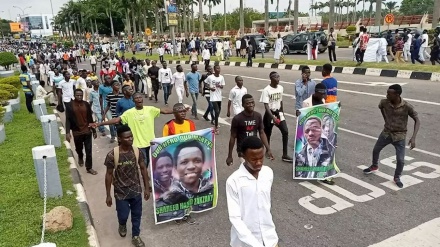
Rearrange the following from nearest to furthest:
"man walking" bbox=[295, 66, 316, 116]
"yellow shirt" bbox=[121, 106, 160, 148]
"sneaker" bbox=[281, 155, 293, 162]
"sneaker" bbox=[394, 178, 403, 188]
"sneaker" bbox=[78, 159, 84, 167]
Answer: "sneaker" bbox=[394, 178, 403, 188], "yellow shirt" bbox=[121, 106, 160, 148], "sneaker" bbox=[281, 155, 293, 162], "man walking" bbox=[295, 66, 316, 116], "sneaker" bbox=[78, 159, 84, 167]

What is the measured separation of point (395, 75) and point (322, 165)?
11161mm

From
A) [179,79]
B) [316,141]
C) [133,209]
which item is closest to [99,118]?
[179,79]

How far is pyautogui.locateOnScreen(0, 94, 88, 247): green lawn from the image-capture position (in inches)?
182

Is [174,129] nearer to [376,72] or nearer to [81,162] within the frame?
[81,162]

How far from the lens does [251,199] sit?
293 cm

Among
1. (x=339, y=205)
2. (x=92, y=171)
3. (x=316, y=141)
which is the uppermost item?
(x=316, y=141)

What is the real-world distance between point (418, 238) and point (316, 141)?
2.08 m

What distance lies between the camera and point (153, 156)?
4.86 m

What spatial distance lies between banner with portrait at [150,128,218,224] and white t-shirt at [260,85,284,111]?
6.33 ft

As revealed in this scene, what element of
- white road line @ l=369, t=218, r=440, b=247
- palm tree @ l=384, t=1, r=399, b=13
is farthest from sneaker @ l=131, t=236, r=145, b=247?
palm tree @ l=384, t=1, r=399, b=13

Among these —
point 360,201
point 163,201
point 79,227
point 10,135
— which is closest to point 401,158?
point 360,201

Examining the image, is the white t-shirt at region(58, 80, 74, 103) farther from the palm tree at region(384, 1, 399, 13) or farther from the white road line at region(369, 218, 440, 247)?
the palm tree at region(384, 1, 399, 13)

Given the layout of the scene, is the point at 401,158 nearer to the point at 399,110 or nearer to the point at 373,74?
the point at 399,110

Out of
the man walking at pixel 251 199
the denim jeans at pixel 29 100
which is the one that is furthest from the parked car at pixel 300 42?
the man walking at pixel 251 199
